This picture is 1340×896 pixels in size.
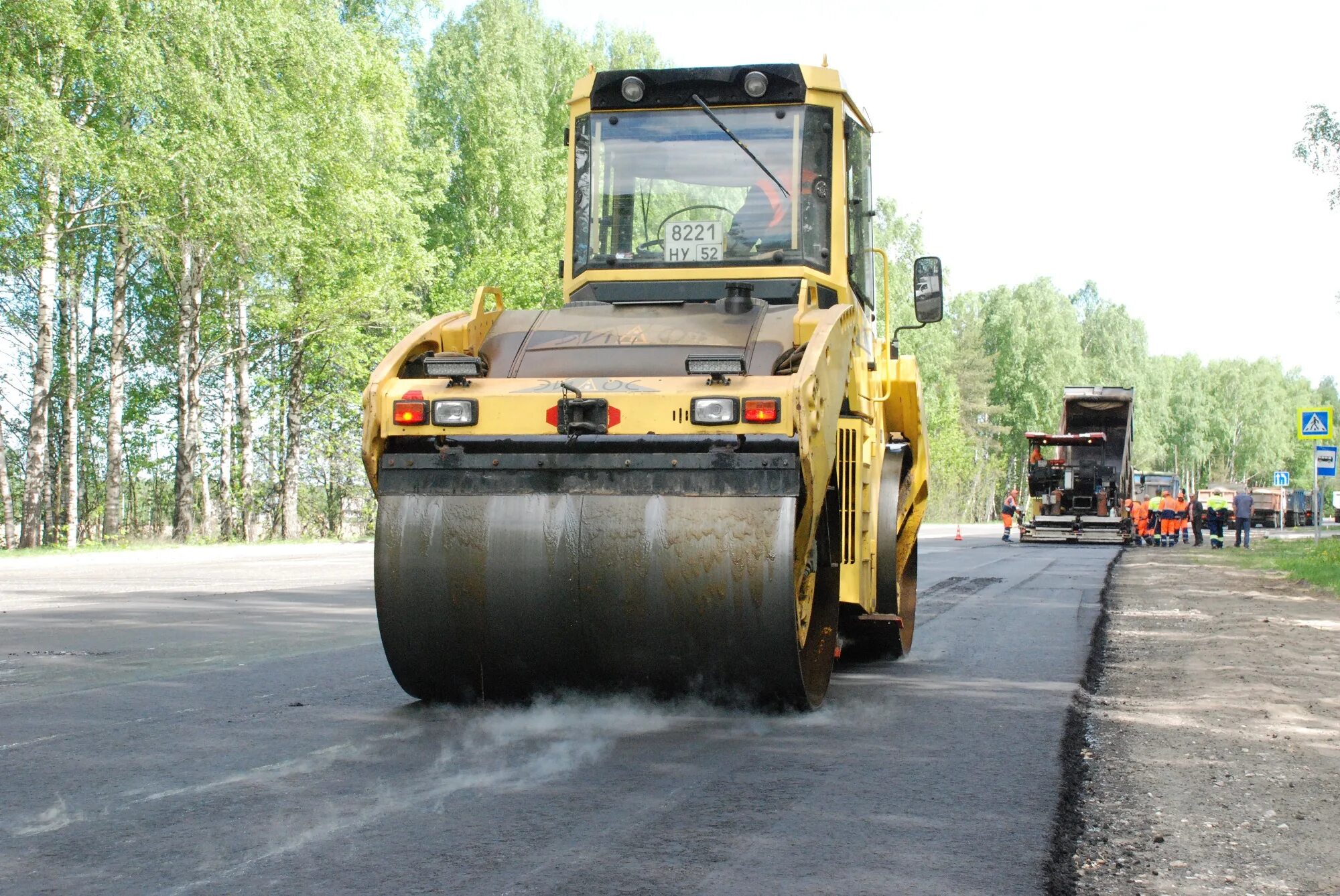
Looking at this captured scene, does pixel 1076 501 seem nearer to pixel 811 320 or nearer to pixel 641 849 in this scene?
pixel 811 320

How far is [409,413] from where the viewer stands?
5863mm

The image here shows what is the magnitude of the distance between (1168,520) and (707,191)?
3140 cm

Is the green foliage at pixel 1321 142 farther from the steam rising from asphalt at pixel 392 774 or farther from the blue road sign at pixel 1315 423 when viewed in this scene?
the steam rising from asphalt at pixel 392 774

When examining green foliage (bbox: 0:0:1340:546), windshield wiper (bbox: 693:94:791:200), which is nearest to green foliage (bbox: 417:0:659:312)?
green foliage (bbox: 0:0:1340:546)

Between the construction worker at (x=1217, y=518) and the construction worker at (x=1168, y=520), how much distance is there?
2.94 ft

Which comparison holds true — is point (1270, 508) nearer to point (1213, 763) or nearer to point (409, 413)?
point (1213, 763)

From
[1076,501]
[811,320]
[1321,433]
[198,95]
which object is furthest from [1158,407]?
[811,320]

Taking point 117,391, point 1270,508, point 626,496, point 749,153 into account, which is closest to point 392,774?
point 626,496

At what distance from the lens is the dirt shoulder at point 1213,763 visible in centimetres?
409

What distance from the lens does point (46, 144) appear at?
2156cm

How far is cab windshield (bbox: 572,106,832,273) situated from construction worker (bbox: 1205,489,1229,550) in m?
28.2

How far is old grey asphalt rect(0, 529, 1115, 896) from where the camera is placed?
3863 millimetres

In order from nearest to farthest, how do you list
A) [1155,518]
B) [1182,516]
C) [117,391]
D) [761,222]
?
[761,222]
[117,391]
[1182,516]
[1155,518]

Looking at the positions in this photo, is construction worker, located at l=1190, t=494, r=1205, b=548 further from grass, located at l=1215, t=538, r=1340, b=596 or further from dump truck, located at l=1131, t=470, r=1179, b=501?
dump truck, located at l=1131, t=470, r=1179, b=501
